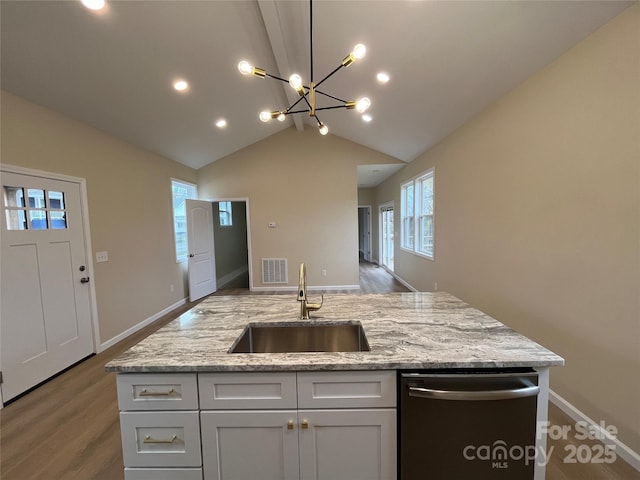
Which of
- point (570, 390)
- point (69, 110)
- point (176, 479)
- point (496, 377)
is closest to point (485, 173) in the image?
point (570, 390)

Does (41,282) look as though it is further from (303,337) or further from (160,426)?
(303,337)

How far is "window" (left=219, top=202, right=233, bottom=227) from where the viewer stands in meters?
6.59

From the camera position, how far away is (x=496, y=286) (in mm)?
2654

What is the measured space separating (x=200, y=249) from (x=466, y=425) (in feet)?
16.3

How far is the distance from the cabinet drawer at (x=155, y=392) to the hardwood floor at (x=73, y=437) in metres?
0.89

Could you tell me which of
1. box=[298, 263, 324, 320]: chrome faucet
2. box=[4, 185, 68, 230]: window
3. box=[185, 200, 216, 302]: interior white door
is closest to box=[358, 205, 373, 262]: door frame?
box=[185, 200, 216, 302]: interior white door

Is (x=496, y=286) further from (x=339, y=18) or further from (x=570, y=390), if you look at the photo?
(x=339, y=18)

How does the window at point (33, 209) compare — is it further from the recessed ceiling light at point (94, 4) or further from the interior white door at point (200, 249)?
the interior white door at point (200, 249)

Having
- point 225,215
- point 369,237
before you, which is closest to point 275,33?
point 225,215

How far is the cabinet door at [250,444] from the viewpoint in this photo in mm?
1075

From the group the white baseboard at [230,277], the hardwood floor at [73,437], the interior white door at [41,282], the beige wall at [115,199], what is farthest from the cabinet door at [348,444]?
the white baseboard at [230,277]

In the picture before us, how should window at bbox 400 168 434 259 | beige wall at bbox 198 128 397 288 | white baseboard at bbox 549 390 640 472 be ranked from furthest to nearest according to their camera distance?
beige wall at bbox 198 128 397 288
window at bbox 400 168 434 259
white baseboard at bbox 549 390 640 472

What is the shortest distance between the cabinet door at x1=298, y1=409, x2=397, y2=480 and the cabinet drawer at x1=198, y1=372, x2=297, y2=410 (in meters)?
0.11

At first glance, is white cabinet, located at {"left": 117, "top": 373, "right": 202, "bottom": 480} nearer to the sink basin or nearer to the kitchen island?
the kitchen island
